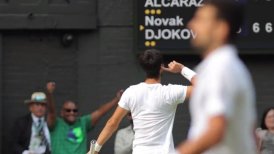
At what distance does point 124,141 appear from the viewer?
31.9 feet

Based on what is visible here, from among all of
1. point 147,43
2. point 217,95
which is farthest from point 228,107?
point 147,43

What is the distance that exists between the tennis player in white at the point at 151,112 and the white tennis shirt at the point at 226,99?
114 inches

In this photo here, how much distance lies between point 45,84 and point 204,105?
7.21 metres

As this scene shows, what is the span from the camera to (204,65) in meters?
3.65

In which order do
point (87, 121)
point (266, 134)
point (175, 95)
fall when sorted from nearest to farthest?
point (175, 95), point (266, 134), point (87, 121)

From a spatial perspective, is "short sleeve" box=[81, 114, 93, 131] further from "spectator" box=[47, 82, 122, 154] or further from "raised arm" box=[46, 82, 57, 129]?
"raised arm" box=[46, 82, 57, 129]

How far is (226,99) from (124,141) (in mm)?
6279

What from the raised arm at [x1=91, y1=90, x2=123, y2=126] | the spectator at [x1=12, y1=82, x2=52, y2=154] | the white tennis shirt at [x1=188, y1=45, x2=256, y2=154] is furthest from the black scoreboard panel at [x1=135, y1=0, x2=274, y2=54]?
the white tennis shirt at [x1=188, y1=45, x2=256, y2=154]

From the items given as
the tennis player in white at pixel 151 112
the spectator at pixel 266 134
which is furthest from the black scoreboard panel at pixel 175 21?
the tennis player in white at pixel 151 112

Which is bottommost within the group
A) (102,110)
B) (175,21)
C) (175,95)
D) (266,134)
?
(266,134)

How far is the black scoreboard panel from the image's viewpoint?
10258 mm

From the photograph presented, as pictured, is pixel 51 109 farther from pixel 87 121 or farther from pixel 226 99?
pixel 226 99

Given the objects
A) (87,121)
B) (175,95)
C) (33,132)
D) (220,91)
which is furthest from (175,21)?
(220,91)

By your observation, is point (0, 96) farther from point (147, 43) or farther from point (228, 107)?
point (228, 107)
